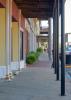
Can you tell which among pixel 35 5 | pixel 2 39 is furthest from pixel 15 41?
pixel 2 39

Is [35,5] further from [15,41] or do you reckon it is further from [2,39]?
[2,39]

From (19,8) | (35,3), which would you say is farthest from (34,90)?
(19,8)

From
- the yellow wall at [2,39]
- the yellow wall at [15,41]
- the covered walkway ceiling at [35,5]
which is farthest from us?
the yellow wall at [15,41]

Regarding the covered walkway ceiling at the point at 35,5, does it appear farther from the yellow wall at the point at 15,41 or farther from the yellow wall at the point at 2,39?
the yellow wall at the point at 2,39

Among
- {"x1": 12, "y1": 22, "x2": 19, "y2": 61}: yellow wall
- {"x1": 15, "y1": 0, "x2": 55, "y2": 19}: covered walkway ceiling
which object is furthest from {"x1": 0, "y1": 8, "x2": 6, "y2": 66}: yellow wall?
{"x1": 12, "y1": 22, "x2": 19, "y2": 61}: yellow wall

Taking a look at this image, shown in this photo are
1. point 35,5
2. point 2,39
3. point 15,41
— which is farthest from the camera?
point 15,41

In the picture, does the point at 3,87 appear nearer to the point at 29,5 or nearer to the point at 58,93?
the point at 58,93

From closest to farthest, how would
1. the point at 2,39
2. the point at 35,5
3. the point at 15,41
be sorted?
1. the point at 2,39
2. the point at 35,5
3. the point at 15,41

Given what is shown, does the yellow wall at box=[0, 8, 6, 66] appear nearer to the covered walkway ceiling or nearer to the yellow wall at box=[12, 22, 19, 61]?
the covered walkway ceiling

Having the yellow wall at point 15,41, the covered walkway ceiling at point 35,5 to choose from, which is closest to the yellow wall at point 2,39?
the covered walkway ceiling at point 35,5

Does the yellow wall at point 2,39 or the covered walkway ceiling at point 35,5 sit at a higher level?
the covered walkway ceiling at point 35,5

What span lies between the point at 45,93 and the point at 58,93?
0.45m

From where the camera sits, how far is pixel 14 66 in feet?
78.1

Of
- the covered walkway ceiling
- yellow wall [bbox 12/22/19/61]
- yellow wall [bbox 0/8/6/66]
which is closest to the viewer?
yellow wall [bbox 0/8/6/66]
